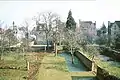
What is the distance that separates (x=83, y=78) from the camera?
65.6 ft

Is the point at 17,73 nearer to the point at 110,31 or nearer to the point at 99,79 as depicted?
the point at 99,79

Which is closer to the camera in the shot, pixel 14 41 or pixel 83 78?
pixel 83 78

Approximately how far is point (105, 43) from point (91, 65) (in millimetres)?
35605

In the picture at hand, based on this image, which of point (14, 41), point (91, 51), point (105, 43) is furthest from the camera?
point (105, 43)

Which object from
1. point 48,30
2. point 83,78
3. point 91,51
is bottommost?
point 83,78

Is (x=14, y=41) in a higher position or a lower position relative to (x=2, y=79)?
higher

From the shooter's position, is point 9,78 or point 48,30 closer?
point 9,78

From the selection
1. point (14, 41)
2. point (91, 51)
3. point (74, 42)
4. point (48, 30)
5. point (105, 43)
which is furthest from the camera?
point (105, 43)

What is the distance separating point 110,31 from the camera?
77.0 meters

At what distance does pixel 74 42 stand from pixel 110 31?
4710cm

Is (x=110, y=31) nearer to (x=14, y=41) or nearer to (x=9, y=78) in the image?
(x=14, y=41)

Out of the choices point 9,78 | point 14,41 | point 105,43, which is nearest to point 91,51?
point 9,78

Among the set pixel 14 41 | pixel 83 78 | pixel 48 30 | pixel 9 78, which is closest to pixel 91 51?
pixel 83 78

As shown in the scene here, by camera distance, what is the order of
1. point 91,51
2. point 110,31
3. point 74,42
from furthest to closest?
point 110,31, point 74,42, point 91,51
